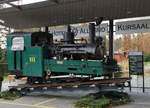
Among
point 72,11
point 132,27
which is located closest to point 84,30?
point 72,11

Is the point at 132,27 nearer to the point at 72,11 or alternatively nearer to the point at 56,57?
the point at 72,11

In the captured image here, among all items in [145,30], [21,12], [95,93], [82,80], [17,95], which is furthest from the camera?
[21,12]

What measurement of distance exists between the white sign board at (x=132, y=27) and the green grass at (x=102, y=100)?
406cm

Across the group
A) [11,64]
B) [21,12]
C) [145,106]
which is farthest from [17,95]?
[145,106]

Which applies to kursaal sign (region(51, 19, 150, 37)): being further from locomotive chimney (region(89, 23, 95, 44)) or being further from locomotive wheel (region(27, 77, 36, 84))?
locomotive wheel (region(27, 77, 36, 84))

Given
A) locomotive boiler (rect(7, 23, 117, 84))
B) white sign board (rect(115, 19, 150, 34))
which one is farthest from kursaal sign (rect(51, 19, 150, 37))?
locomotive boiler (rect(7, 23, 117, 84))

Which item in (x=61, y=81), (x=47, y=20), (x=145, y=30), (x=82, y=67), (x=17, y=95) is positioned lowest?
(x=17, y=95)

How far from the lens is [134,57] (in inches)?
428

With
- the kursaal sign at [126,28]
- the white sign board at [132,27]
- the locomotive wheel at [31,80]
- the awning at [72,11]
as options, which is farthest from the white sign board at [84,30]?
the locomotive wheel at [31,80]

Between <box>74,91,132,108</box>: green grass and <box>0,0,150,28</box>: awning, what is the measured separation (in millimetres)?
3573

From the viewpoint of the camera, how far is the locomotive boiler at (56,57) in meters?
9.08

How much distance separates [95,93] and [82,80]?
0.92 meters

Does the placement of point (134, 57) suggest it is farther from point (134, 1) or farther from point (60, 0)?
point (60, 0)

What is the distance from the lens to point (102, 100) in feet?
26.2
